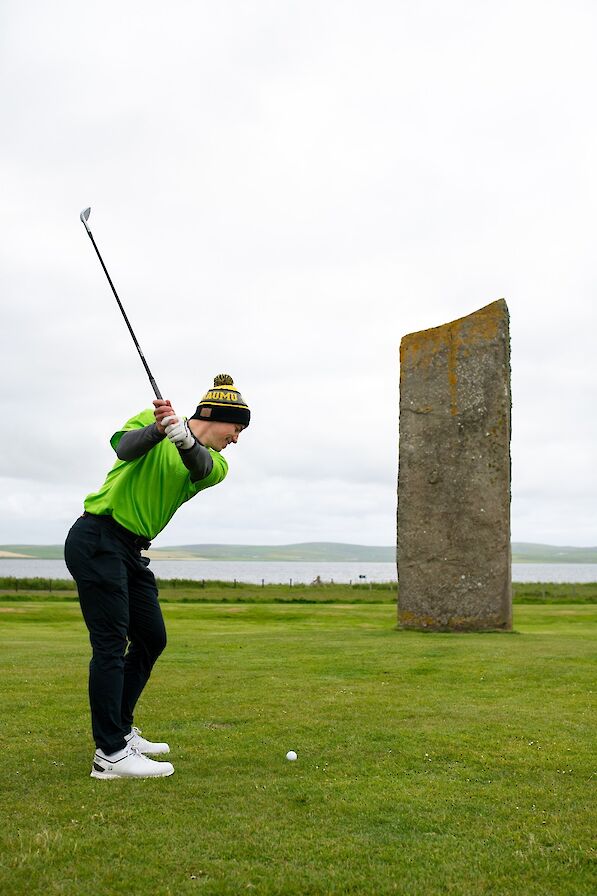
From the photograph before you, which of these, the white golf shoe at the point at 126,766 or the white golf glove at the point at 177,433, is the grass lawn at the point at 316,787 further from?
the white golf glove at the point at 177,433

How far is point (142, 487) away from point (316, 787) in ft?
7.03

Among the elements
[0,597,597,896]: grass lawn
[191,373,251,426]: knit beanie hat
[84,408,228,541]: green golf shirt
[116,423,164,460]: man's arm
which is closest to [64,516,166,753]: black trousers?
[84,408,228,541]: green golf shirt

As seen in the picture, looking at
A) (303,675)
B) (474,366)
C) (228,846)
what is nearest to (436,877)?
(228,846)

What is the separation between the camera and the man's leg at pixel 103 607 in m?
5.25

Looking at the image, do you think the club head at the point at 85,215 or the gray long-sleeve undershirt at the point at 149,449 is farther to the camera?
the club head at the point at 85,215

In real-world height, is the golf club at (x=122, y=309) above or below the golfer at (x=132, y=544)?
above

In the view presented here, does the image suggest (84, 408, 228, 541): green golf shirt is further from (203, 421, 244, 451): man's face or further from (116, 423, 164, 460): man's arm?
(203, 421, 244, 451): man's face

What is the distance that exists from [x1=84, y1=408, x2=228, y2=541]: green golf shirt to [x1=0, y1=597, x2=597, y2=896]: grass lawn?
157cm

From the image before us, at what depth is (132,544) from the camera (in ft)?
18.1

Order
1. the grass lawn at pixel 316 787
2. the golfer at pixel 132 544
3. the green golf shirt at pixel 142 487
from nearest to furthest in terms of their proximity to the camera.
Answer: the grass lawn at pixel 316 787 < the golfer at pixel 132 544 < the green golf shirt at pixel 142 487

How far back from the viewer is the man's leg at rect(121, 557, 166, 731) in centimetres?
566

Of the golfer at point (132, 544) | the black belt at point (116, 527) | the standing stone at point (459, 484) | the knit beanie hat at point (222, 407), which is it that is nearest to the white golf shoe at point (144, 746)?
the golfer at point (132, 544)

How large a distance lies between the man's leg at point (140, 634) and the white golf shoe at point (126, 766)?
51 centimetres

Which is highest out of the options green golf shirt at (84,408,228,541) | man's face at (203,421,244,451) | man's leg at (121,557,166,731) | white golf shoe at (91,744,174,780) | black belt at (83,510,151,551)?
man's face at (203,421,244,451)
